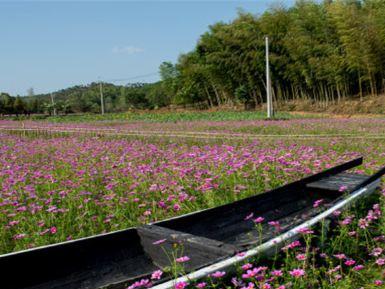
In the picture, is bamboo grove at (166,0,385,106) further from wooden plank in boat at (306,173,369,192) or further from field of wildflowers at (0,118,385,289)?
wooden plank in boat at (306,173,369,192)

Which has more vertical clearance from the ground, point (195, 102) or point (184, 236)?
point (195, 102)

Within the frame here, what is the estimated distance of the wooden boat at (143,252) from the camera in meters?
2.11

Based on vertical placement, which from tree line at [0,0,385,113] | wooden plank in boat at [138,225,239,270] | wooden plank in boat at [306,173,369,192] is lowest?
Answer: wooden plank in boat at [306,173,369,192]

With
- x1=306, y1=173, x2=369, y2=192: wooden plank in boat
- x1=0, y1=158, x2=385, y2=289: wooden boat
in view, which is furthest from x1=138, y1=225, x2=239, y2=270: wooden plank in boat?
x1=306, y1=173, x2=369, y2=192: wooden plank in boat

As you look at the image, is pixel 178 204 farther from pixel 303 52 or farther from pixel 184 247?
pixel 303 52

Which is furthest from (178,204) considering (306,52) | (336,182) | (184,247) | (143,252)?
(306,52)

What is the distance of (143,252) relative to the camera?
259 cm

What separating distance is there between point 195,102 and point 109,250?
4901cm

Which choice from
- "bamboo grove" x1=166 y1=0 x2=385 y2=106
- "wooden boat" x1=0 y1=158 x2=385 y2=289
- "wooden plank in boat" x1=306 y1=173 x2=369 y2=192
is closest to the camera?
"wooden boat" x1=0 y1=158 x2=385 y2=289

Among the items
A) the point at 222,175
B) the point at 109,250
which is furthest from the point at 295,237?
the point at 222,175

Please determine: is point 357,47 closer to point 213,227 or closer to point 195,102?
point 213,227

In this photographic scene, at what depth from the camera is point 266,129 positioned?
13641mm

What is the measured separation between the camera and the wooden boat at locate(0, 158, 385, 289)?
2107 mm

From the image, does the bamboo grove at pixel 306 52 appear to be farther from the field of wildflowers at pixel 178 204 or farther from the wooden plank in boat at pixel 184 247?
the wooden plank in boat at pixel 184 247
